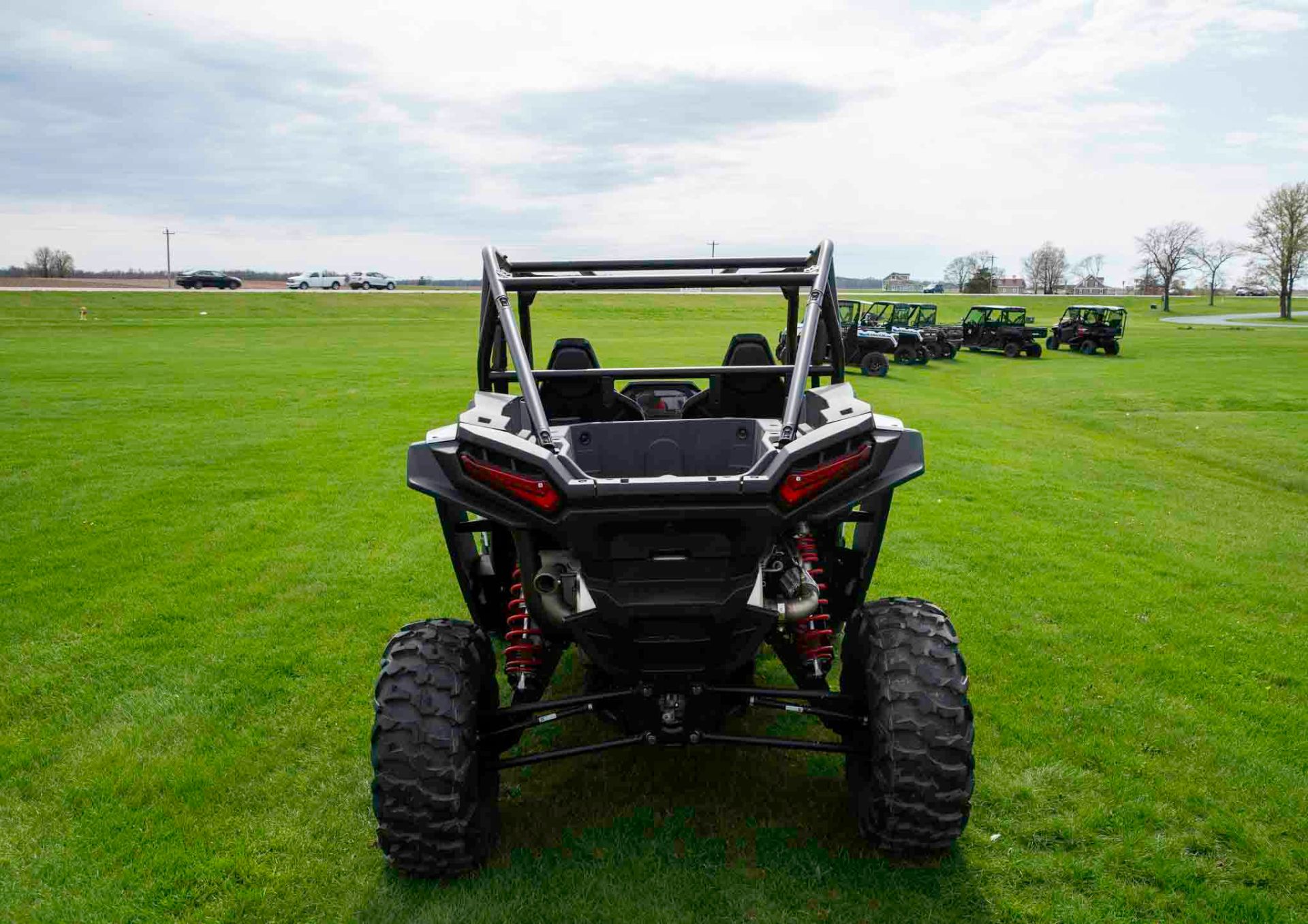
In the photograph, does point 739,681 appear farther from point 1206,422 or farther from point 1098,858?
→ point 1206,422

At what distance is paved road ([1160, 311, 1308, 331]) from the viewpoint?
52.8m

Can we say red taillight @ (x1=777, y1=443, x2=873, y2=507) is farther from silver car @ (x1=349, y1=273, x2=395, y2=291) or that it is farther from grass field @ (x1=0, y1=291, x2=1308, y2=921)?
silver car @ (x1=349, y1=273, x2=395, y2=291)

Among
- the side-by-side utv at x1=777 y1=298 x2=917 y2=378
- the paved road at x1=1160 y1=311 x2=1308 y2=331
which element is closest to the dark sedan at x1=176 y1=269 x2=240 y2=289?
the side-by-side utv at x1=777 y1=298 x2=917 y2=378

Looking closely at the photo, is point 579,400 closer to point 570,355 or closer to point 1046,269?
point 570,355

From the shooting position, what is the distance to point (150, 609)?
612 cm

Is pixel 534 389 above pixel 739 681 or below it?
above

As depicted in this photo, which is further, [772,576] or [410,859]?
[772,576]

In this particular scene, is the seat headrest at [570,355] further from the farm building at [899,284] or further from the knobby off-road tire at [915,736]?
the farm building at [899,284]

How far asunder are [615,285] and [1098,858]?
9.68ft

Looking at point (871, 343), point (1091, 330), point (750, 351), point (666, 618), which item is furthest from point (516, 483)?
point (1091, 330)

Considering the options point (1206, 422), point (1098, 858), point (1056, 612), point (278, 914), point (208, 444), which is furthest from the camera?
point (1206, 422)

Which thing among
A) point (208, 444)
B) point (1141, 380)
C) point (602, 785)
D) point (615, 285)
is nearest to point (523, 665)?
point (602, 785)

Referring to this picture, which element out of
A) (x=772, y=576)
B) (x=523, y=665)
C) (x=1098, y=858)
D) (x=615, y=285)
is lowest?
(x=1098, y=858)

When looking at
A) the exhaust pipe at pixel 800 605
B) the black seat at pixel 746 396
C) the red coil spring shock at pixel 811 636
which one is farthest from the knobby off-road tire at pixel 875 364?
the exhaust pipe at pixel 800 605
